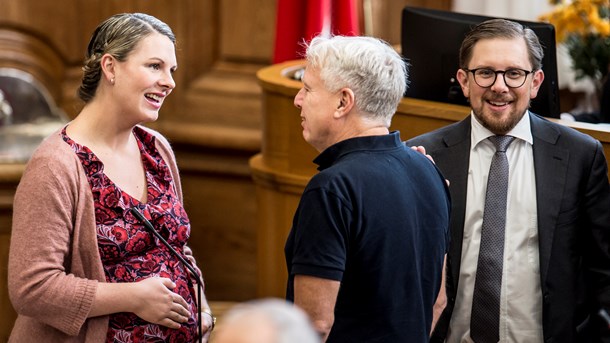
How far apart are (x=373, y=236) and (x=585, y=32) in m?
2.82

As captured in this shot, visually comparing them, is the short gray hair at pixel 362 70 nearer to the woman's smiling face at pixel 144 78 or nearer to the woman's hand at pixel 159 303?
the woman's smiling face at pixel 144 78

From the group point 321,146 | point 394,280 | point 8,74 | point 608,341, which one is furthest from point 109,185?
point 8,74

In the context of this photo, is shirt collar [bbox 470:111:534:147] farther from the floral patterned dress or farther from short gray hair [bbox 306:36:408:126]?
the floral patterned dress

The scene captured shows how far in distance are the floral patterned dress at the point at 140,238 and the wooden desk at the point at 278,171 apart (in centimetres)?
132

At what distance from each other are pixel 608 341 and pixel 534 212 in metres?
0.39

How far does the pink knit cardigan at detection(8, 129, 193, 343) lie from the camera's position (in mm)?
2293

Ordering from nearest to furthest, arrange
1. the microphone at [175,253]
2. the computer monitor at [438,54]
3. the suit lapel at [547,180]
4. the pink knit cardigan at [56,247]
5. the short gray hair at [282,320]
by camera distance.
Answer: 1. the short gray hair at [282,320]
2. the pink knit cardigan at [56,247]
3. the microphone at [175,253]
4. the suit lapel at [547,180]
5. the computer monitor at [438,54]

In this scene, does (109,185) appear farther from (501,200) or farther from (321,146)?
(501,200)

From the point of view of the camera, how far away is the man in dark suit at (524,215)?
2.64m

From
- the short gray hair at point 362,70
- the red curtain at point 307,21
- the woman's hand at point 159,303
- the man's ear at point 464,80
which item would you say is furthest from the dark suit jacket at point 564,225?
the red curtain at point 307,21

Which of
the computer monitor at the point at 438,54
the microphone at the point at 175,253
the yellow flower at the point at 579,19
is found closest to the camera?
the microphone at the point at 175,253

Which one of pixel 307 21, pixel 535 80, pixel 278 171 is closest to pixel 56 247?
pixel 535 80

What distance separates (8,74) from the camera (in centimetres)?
502

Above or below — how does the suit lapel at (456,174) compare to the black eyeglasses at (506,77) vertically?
below
